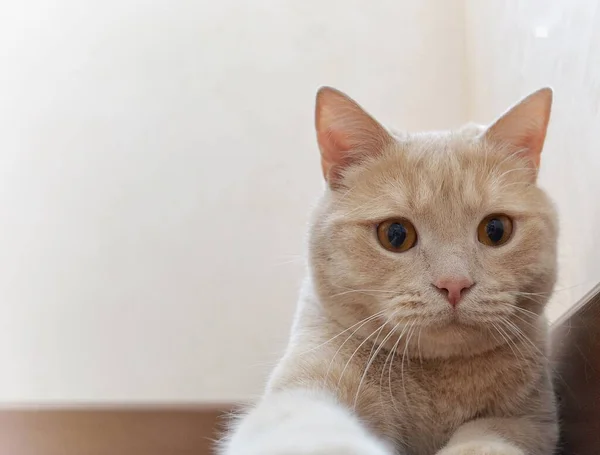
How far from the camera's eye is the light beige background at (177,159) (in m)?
2.09

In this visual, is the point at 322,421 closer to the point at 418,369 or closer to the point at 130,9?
the point at 418,369

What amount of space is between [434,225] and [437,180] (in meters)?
0.09

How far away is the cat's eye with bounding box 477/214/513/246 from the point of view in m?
1.06

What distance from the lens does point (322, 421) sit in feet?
2.75

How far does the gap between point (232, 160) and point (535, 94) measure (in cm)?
131

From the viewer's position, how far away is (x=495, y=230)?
106 centimetres

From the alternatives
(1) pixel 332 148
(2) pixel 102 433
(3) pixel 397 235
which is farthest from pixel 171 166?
(3) pixel 397 235

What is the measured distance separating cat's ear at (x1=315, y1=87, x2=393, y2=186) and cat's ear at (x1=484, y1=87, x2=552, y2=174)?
0.66 feet

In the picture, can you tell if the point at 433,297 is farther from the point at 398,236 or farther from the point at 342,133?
the point at 342,133

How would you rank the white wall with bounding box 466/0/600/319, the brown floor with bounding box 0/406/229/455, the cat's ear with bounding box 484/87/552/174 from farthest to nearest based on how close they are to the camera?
the brown floor with bounding box 0/406/229/455 → the white wall with bounding box 466/0/600/319 → the cat's ear with bounding box 484/87/552/174

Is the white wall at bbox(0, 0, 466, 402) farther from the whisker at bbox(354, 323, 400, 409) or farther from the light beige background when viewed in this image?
the whisker at bbox(354, 323, 400, 409)

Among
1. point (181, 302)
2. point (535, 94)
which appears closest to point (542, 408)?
point (535, 94)

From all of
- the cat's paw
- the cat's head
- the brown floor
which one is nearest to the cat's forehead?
the cat's head

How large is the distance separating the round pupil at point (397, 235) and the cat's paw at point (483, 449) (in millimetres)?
331
